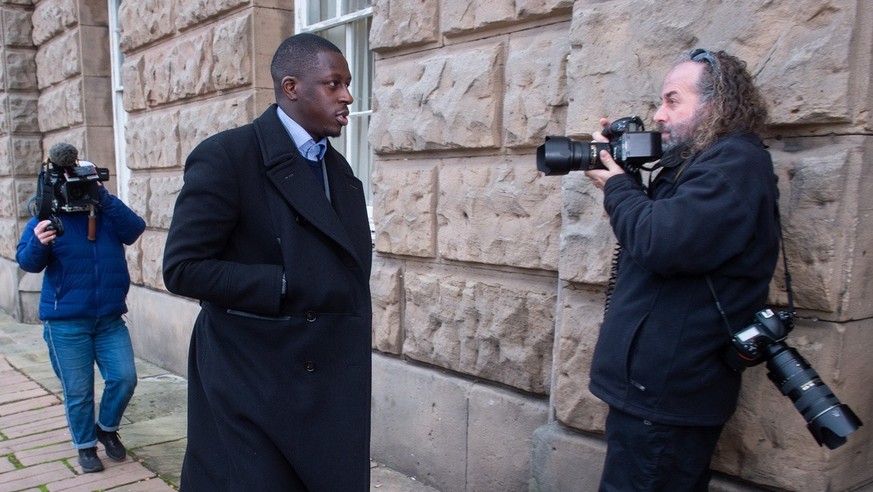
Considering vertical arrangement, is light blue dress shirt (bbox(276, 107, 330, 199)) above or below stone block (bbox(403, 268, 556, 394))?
above

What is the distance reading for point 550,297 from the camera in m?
3.06

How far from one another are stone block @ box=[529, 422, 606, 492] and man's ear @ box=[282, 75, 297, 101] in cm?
165

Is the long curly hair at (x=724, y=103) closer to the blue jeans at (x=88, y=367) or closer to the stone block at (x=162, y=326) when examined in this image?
the blue jeans at (x=88, y=367)

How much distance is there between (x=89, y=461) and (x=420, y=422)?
73.5 inches

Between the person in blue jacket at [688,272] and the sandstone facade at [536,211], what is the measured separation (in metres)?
0.23

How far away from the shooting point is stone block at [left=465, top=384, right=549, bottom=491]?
3.15m

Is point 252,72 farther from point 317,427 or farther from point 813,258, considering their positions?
point 813,258

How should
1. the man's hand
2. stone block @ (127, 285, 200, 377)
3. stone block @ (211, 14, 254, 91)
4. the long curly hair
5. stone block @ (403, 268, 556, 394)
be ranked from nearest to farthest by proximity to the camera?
the long curly hair < the man's hand < stone block @ (403, 268, 556, 394) < stone block @ (211, 14, 254, 91) < stone block @ (127, 285, 200, 377)

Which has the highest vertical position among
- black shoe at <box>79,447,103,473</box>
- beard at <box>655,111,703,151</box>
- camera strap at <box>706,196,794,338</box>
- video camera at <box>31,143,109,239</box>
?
beard at <box>655,111,703,151</box>

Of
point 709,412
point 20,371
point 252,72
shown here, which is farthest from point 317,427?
point 20,371

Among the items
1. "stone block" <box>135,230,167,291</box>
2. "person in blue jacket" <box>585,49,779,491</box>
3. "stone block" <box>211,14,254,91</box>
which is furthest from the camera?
"stone block" <box>135,230,167,291</box>

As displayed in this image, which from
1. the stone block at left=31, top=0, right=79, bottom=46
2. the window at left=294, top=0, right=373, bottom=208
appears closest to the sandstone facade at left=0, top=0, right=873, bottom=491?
the window at left=294, top=0, right=373, bottom=208

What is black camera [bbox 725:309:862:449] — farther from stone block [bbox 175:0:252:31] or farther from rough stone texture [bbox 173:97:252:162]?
stone block [bbox 175:0:252:31]

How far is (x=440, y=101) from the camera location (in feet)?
11.2
